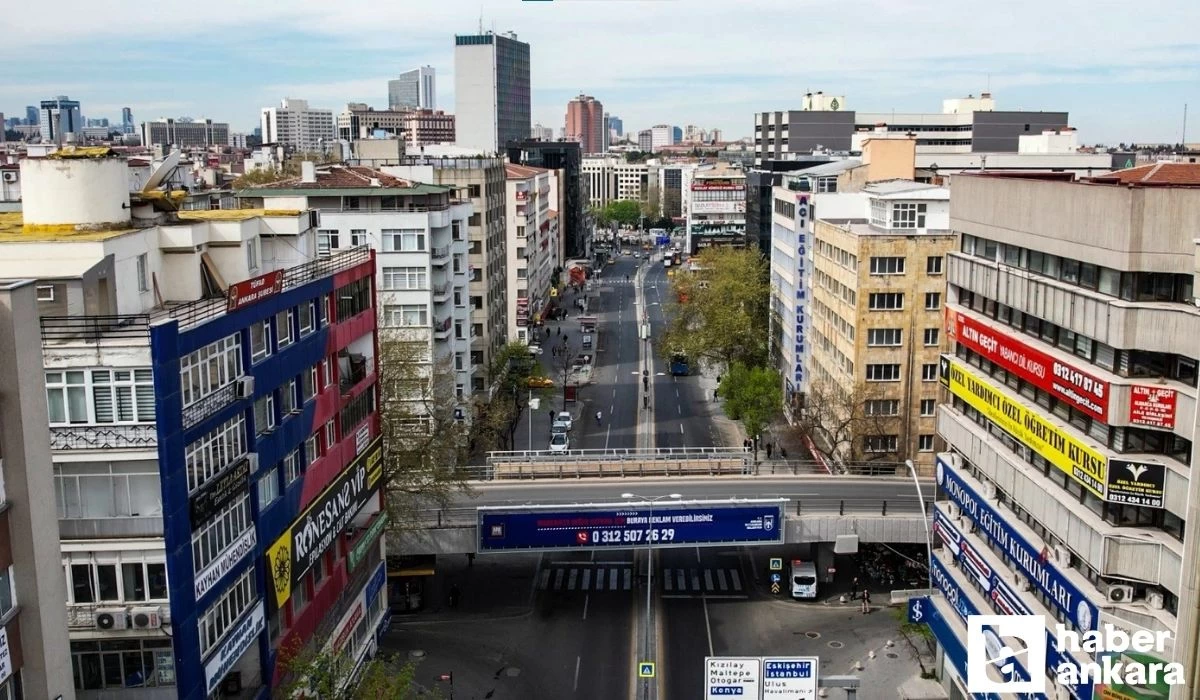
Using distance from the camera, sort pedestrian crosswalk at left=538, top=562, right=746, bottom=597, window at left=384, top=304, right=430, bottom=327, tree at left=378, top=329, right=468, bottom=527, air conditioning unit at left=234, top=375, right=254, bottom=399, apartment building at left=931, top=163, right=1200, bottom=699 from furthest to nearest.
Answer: window at left=384, top=304, right=430, bottom=327 < pedestrian crosswalk at left=538, top=562, right=746, bottom=597 < tree at left=378, top=329, right=468, bottom=527 < air conditioning unit at left=234, top=375, right=254, bottom=399 < apartment building at left=931, top=163, right=1200, bottom=699

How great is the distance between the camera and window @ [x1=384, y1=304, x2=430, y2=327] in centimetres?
7075

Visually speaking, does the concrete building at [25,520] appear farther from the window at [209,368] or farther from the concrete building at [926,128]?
the concrete building at [926,128]

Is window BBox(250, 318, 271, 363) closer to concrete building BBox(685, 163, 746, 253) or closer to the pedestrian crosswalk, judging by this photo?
the pedestrian crosswalk

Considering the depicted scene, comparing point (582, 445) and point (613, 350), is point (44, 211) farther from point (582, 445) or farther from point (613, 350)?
point (613, 350)

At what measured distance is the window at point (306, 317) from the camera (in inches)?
1521

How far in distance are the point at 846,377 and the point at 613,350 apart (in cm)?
5550

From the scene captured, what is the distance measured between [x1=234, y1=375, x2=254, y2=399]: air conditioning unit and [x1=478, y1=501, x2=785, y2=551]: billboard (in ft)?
71.4

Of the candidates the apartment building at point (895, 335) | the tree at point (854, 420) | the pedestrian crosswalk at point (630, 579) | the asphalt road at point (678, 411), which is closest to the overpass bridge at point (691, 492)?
the tree at point (854, 420)

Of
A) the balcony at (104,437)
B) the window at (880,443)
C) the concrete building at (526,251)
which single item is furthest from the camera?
the concrete building at (526,251)

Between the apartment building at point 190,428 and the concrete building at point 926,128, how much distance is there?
137 metres

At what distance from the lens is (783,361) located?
9675 centimetres

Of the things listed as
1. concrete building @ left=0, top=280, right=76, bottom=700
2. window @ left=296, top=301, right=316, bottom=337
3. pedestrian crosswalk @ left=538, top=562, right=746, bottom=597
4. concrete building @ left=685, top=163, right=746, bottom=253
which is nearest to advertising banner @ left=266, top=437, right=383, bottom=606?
window @ left=296, top=301, right=316, bottom=337

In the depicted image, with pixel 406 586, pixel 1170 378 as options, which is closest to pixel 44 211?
pixel 406 586

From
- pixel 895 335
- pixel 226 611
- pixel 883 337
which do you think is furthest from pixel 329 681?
pixel 895 335
